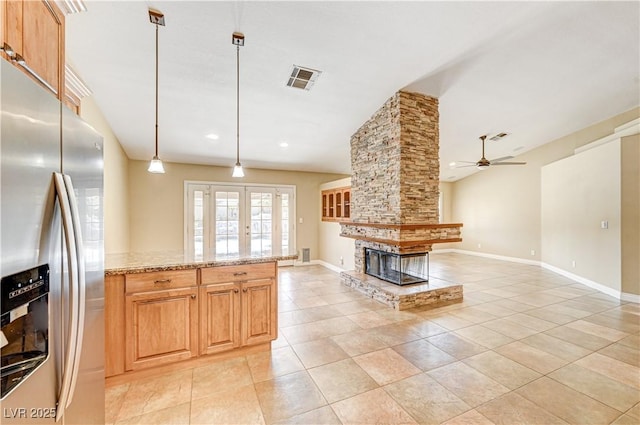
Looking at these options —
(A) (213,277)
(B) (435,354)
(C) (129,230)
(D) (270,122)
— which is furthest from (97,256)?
(C) (129,230)

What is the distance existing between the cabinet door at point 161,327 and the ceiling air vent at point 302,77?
2.73 metres

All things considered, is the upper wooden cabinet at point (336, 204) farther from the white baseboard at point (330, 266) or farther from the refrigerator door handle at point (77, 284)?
the refrigerator door handle at point (77, 284)

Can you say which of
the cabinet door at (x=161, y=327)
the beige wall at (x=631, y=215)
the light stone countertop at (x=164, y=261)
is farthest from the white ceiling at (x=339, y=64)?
the cabinet door at (x=161, y=327)

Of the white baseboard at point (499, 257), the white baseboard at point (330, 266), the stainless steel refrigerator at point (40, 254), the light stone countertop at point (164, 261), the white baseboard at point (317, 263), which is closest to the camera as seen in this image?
the stainless steel refrigerator at point (40, 254)

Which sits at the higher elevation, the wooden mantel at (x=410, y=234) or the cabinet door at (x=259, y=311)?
the wooden mantel at (x=410, y=234)

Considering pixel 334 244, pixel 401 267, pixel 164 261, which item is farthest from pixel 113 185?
pixel 401 267

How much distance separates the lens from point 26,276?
859mm

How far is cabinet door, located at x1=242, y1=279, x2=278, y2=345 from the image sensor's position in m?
2.59

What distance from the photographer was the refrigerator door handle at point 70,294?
1.01 m

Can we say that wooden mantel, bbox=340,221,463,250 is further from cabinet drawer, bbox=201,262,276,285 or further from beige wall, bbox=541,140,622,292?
beige wall, bbox=541,140,622,292

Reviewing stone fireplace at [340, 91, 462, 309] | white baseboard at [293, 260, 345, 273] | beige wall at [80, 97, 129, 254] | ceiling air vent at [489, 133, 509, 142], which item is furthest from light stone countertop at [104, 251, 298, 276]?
ceiling air vent at [489, 133, 509, 142]

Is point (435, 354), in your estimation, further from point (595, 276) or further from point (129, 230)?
point (129, 230)

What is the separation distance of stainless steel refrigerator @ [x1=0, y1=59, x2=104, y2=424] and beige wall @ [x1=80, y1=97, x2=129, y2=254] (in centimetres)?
273

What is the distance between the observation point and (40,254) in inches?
36.6
